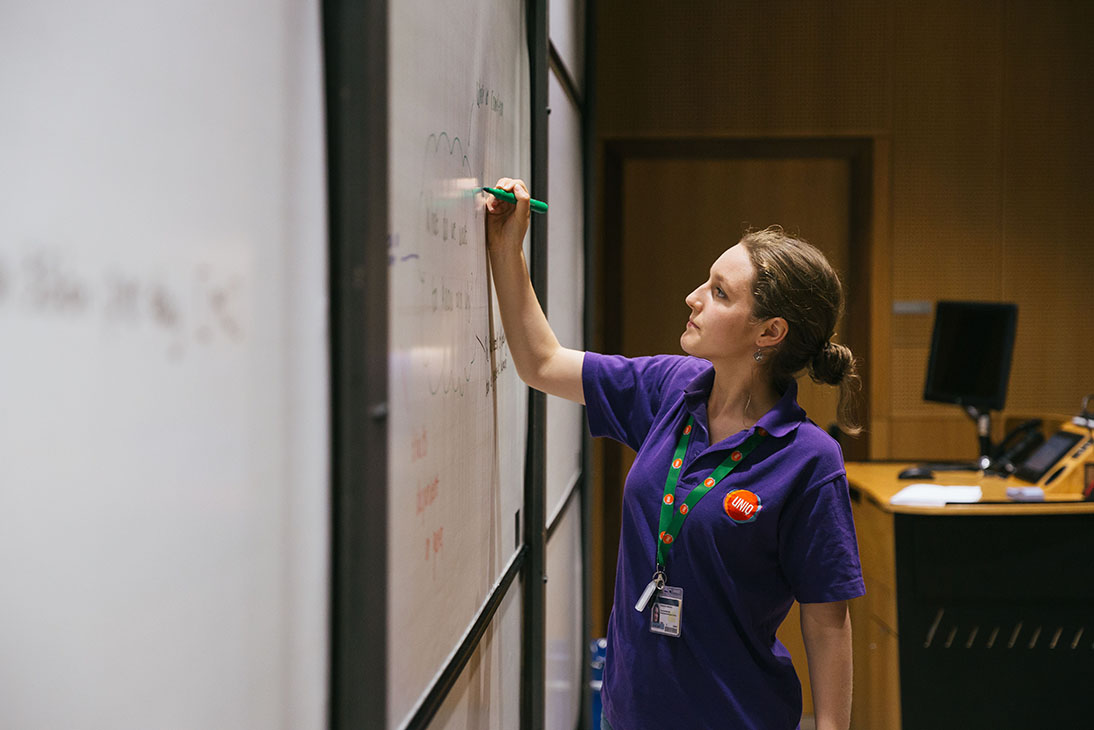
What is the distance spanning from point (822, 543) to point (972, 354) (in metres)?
2.41

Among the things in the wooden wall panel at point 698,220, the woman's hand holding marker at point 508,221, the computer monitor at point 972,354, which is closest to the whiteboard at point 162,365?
the woman's hand holding marker at point 508,221

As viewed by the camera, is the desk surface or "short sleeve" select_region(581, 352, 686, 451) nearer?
"short sleeve" select_region(581, 352, 686, 451)

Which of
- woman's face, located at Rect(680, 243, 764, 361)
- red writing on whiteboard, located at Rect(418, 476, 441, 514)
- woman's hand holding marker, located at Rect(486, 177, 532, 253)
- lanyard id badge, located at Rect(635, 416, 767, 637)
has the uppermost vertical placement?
woman's hand holding marker, located at Rect(486, 177, 532, 253)

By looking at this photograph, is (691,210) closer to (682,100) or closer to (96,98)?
(682,100)

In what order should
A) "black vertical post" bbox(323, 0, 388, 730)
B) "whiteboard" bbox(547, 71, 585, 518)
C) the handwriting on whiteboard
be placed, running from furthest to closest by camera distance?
"whiteboard" bbox(547, 71, 585, 518), "black vertical post" bbox(323, 0, 388, 730), the handwriting on whiteboard

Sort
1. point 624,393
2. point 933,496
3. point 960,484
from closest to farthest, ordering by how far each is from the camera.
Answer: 1. point 624,393
2. point 933,496
3. point 960,484

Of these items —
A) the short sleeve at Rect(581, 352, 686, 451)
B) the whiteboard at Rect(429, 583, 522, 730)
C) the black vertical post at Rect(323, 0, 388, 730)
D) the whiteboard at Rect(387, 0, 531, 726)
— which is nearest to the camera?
the black vertical post at Rect(323, 0, 388, 730)

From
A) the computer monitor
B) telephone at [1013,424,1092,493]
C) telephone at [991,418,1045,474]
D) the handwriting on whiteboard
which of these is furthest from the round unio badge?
telephone at [991,418,1045,474]

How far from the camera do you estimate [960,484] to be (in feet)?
10.7

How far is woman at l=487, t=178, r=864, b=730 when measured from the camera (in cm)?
141

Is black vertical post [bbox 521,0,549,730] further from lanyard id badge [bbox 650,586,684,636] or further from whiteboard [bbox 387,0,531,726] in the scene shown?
lanyard id badge [bbox 650,586,684,636]

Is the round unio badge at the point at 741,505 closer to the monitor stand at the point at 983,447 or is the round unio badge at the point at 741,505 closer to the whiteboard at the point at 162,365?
the whiteboard at the point at 162,365

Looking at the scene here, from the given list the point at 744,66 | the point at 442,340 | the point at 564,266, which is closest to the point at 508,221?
the point at 442,340

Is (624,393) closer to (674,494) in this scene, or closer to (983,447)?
(674,494)
